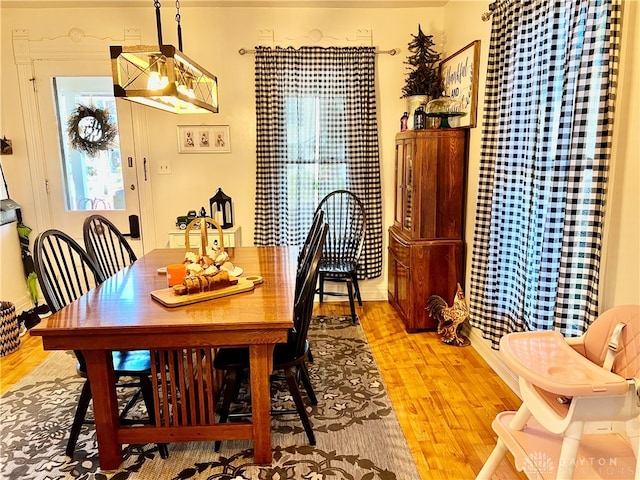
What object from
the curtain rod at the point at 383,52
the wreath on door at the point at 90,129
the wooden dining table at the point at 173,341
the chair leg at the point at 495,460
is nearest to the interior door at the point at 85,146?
the wreath on door at the point at 90,129

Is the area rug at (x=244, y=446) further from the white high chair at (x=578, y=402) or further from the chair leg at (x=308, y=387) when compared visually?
the white high chair at (x=578, y=402)

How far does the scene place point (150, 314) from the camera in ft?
5.72

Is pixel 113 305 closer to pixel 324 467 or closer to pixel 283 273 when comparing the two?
pixel 283 273

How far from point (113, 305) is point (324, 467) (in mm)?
1141

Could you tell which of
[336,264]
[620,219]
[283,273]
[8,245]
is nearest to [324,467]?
[283,273]

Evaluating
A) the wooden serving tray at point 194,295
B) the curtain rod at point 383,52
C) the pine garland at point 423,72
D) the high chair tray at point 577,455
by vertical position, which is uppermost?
the curtain rod at point 383,52

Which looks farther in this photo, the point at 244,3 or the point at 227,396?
the point at 244,3

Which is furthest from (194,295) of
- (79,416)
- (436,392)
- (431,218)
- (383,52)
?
(383,52)

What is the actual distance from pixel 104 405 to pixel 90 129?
108 inches

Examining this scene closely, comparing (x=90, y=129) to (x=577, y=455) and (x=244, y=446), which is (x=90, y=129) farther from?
(x=577, y=455)

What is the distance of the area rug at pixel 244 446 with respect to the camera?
6.11 feet

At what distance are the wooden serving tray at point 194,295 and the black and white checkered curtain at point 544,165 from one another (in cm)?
136

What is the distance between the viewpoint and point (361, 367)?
110 inches

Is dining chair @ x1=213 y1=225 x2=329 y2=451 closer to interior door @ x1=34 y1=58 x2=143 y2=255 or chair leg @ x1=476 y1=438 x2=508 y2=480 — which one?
chair leg @ x1=476 y1=438 x2=508 y2=480
